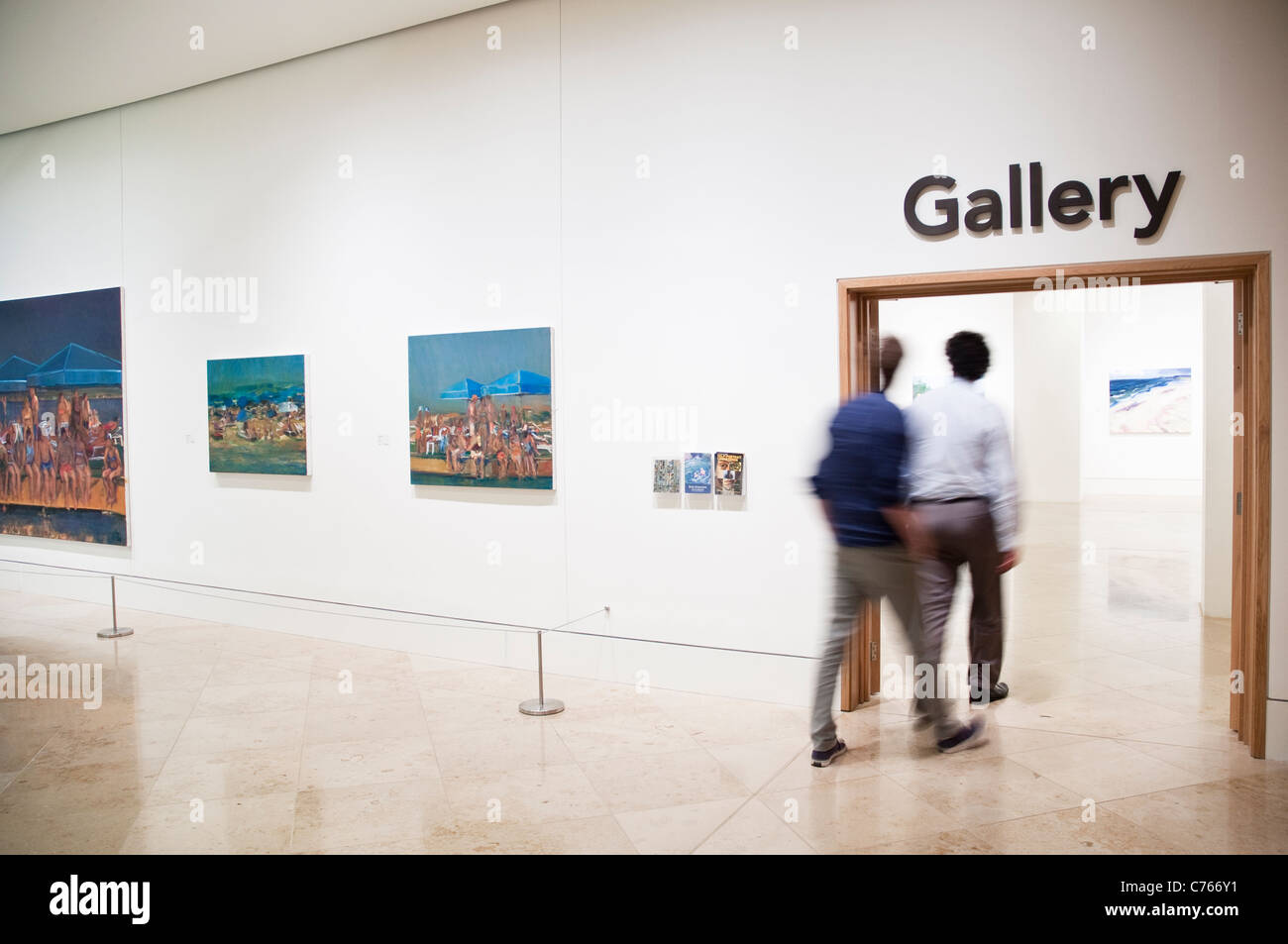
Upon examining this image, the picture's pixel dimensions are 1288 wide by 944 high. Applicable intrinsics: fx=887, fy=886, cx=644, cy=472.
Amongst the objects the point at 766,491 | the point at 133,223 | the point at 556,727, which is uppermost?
the point at 133,223

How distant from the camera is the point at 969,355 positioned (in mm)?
5184

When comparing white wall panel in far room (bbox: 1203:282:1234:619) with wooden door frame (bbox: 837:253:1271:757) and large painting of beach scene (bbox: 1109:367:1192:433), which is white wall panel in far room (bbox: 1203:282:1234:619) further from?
large painting of beach scene (bbox: 1109:367:1192:433)

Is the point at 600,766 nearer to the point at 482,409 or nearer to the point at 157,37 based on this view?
the point at 482,409

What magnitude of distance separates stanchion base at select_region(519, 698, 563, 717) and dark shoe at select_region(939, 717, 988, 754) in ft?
7.71

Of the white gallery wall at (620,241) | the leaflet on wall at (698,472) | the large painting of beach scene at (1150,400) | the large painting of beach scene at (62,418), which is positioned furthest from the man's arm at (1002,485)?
the large painting of beach scene at (1150,400)

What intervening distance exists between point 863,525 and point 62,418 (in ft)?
29.2

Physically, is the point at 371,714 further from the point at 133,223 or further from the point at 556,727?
the point at 133,223

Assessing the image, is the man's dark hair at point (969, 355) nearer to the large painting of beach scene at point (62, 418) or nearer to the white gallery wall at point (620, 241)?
the white gallery wall at point (620, 241)

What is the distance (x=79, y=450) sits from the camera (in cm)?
935

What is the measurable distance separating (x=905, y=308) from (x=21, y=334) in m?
13.1

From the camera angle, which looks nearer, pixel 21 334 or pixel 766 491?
pixel 766 491

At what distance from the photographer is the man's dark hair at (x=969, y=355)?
5.17 m

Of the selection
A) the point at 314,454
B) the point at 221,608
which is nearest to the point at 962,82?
the point at 314,454

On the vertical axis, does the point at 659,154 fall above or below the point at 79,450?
above
